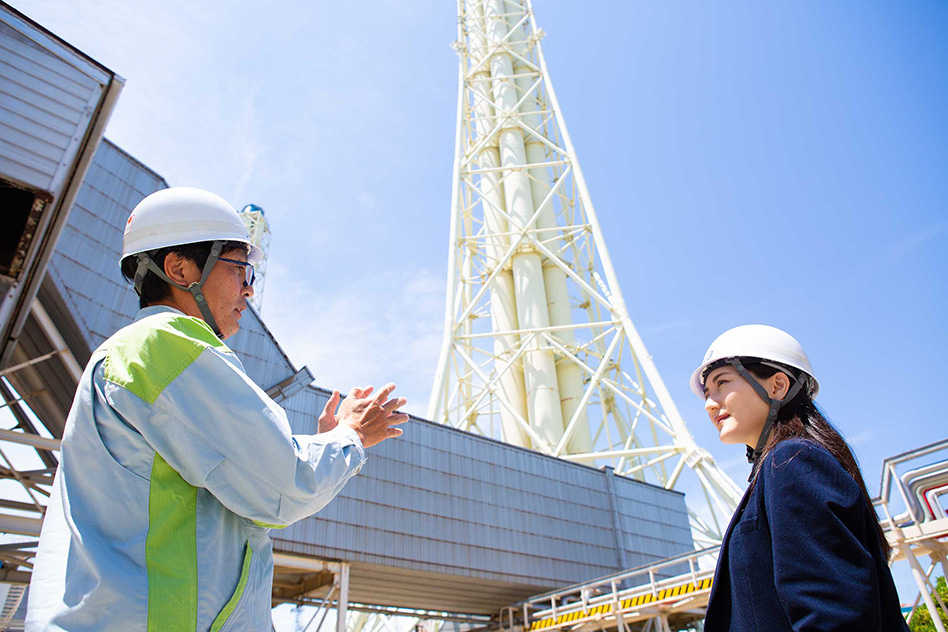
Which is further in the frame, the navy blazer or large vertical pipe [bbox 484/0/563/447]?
large vertical pipe [bbox 484/0/563/447]

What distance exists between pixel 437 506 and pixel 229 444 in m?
14.7

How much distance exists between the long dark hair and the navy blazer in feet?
0.39

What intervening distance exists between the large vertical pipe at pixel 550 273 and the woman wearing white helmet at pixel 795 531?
18871 millimetres

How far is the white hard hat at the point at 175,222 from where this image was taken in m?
2.22

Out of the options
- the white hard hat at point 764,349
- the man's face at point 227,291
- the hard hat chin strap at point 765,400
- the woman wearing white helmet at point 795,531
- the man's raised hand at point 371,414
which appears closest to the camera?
the woman wearing white helmet at point 795,531

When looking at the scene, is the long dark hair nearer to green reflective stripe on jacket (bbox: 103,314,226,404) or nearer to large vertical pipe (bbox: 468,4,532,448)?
green reflective stripe on jacket (bbox: 103,314,226,404)

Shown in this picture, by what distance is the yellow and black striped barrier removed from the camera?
13.2 meters

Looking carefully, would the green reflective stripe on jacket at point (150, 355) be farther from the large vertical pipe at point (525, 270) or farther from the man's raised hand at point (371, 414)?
the large vertical pipe at point (525, 270)

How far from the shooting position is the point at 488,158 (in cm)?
2881

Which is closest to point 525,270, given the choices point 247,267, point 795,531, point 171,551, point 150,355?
point 247,267

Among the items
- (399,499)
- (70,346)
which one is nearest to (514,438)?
(399,499)

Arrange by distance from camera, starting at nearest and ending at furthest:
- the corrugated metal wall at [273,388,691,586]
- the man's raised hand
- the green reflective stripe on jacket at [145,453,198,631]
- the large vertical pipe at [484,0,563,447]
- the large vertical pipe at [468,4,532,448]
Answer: the green reflective stripe on jacket at [145,453,198,631] → the man's raised hand → the corrugated metal wall at [273,388,691,586] → the large vertical pipe at [484,0,563,447] → the large vertical pipe at [468,4,532,448]

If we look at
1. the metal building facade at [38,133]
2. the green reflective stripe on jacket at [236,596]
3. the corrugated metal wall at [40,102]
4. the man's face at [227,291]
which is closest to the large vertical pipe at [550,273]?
the metal building facade at [38,133]

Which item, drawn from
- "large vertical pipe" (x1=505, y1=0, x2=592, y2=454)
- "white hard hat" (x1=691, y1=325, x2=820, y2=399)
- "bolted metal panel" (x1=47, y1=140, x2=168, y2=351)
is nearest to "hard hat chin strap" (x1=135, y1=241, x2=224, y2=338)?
"white hard hat" (x1=691, y1=325, x2=820, y2=399)
